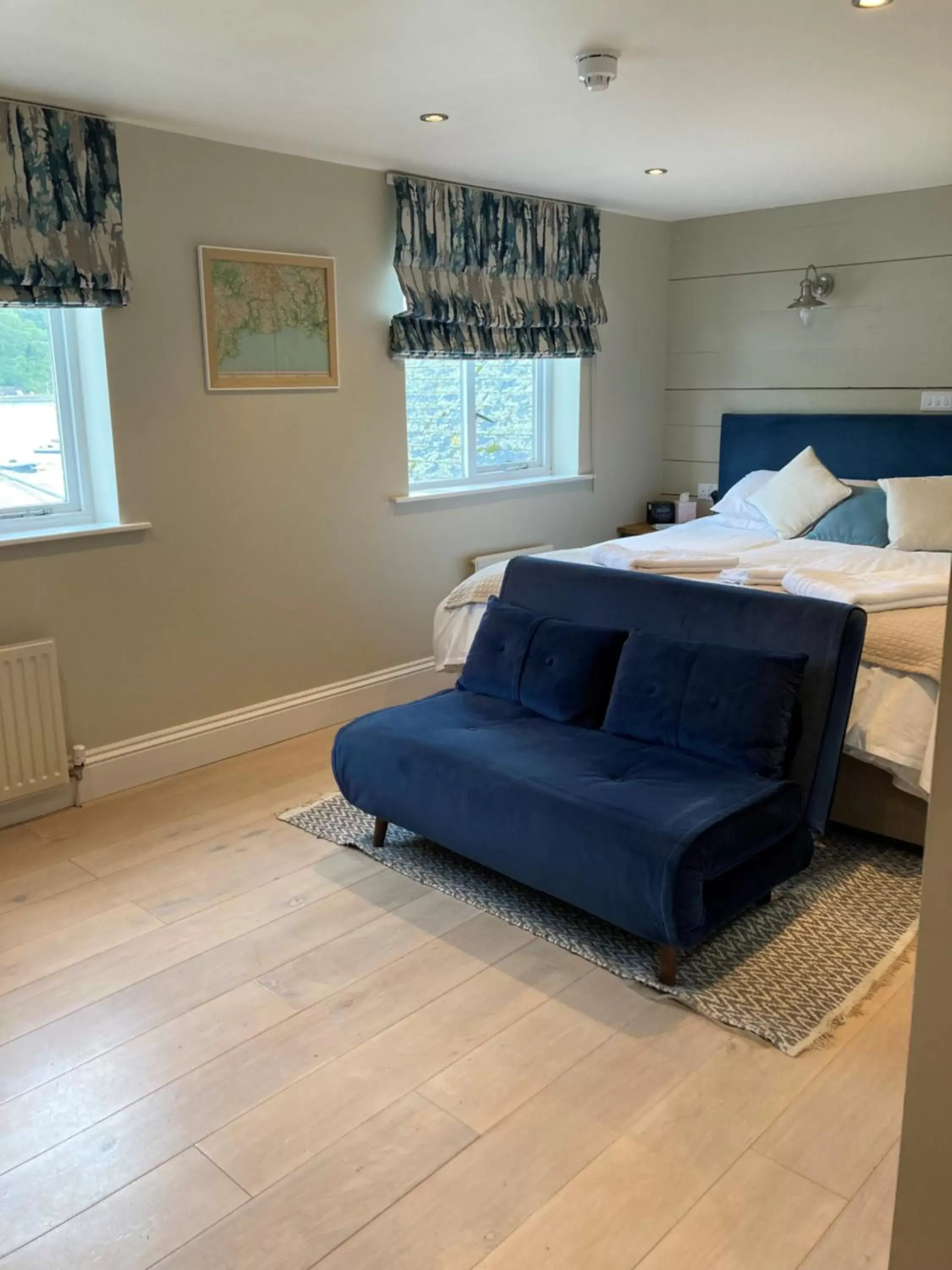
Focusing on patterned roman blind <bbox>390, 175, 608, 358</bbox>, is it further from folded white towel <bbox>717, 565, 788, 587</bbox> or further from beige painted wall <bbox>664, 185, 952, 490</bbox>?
folded white towel <bbox>717, 565, 788, 587</bbox>

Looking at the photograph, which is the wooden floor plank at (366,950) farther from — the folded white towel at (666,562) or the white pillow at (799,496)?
the white pillow at (799,496)

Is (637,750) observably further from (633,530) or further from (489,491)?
(633,530)

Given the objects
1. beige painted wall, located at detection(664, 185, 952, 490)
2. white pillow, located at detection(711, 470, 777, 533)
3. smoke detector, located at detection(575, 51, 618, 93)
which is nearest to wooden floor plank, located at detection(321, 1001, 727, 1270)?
smoke detector, located at detection(575, 51, 618, 93)

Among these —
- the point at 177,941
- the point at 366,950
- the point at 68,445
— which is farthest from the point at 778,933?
the point at 68,445

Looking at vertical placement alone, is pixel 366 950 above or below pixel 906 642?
below

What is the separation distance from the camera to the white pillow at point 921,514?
427 cm

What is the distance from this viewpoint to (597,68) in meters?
2.82

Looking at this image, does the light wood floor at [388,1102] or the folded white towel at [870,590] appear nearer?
the light wood floor at [388,1102]

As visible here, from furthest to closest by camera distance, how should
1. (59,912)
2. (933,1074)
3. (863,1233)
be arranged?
(59,912) → (863,1233) → (933,1074)

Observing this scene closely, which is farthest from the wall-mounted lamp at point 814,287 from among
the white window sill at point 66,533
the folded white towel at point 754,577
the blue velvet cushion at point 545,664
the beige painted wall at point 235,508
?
the white window sill at point 66,533

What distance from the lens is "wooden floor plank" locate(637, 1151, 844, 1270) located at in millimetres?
1731

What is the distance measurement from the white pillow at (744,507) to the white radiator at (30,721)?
321 cm

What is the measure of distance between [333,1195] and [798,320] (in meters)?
4.68

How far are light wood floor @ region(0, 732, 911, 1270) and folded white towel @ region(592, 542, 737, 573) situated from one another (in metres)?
1.50
